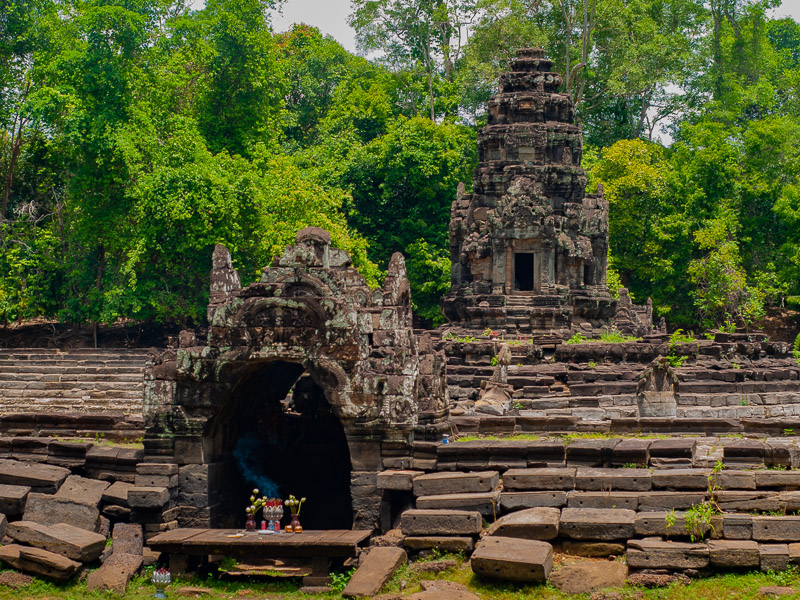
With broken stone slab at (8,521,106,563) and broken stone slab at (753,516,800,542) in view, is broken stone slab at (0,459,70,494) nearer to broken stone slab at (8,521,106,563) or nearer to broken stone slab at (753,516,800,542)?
broken stone slab at (8,521,106,563)

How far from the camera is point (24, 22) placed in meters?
43.8

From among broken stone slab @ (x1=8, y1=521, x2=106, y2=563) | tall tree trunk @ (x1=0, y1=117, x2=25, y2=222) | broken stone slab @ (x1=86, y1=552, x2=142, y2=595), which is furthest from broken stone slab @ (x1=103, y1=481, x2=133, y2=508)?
tall tree trunk @ (x1=0, y1=117, x2=25, y2=222)

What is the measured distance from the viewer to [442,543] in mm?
13641

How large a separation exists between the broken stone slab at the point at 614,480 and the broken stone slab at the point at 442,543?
1.65m

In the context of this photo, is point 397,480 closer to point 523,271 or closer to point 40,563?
point 40,563

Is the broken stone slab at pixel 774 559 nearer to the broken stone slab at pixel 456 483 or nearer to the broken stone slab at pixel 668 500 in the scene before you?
the broken stone slab at pixel 668 500

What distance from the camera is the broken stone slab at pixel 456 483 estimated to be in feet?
47.2

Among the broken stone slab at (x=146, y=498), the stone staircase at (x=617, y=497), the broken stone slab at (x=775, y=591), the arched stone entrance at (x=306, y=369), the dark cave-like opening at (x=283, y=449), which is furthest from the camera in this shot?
the dark cave-like opening at (x=283, y=449)

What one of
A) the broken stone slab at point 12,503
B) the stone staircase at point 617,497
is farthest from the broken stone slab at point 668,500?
the broken stone slab at point 12,503

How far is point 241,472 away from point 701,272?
33.3m

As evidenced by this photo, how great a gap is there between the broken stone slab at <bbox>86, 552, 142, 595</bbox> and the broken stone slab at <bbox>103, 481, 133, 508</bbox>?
128 cm

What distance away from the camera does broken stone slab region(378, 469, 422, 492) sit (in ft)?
49.0

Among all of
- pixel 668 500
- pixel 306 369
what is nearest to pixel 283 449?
pixel 306 369

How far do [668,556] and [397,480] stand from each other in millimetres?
4055
